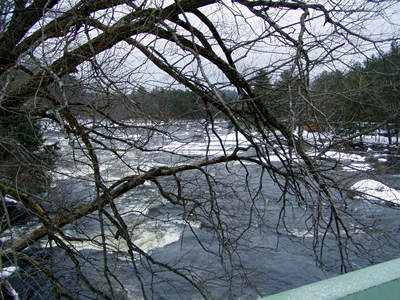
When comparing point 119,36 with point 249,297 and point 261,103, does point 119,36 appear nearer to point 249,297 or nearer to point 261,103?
point 261,103

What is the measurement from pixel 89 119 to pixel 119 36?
3.60ft

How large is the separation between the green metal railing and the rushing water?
9.31 feet

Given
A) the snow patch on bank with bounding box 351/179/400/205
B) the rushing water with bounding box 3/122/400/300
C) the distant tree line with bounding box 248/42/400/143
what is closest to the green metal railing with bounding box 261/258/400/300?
the snow patch on bank with bounding box 351/179/400/205

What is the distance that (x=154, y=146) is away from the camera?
4.66 meters

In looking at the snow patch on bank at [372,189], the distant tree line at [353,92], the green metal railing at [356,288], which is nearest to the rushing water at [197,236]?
the snow patch on bank at [372,189]

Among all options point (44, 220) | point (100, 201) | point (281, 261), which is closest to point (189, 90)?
point (100, 201)

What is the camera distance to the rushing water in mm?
4074

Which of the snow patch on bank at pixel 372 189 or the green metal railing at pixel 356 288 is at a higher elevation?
the green metal railing at pixel 356 288

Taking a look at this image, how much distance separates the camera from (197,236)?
717 centimetres

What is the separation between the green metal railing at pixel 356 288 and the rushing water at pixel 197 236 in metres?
2.84

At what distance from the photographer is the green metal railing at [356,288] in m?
0.76

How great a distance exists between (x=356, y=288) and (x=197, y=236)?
656 cm

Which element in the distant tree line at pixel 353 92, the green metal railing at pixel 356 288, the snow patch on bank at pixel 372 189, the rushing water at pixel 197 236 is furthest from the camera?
the rushing water at pixel 197 236

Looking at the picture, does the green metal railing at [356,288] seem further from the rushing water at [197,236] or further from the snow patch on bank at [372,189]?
the rushing water at [197,236]
